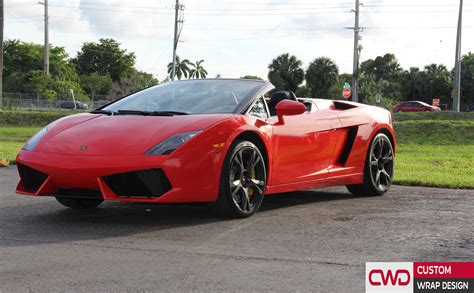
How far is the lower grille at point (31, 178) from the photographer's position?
4.96 metres

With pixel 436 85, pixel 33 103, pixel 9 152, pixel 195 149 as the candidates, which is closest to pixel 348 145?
pixel 195 149

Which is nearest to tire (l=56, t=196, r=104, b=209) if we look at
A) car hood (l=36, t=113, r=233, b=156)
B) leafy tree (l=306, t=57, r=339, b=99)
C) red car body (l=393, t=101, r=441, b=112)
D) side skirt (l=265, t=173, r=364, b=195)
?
car hood (l=36, t=113, r=233, b=156)

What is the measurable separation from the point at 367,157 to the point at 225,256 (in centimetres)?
360

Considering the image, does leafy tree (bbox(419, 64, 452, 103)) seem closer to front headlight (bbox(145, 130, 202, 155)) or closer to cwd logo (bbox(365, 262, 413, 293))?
front headlight (bbox(145, 130, 202, 155))

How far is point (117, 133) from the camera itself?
493 centimetres

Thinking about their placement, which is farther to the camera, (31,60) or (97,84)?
(97,84)

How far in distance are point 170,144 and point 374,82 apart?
77.0 m

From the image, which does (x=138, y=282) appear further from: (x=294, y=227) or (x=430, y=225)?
(x=430, y=225)

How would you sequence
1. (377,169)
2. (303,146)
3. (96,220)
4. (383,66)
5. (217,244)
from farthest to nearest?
(383,66) → (377,169) → (303,146) → (96,220) → (217,244)

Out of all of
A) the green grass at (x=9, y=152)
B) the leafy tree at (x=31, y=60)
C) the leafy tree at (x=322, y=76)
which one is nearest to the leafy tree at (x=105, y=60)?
the leafy tree at (x=31, y=60)

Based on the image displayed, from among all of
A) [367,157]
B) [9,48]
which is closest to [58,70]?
[9,48]

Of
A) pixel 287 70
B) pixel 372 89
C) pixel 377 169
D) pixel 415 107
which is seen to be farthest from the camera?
pixel 287 70

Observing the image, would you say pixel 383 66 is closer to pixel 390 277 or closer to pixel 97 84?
pixel 97 84

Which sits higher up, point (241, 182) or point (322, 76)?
point (322, 76)
